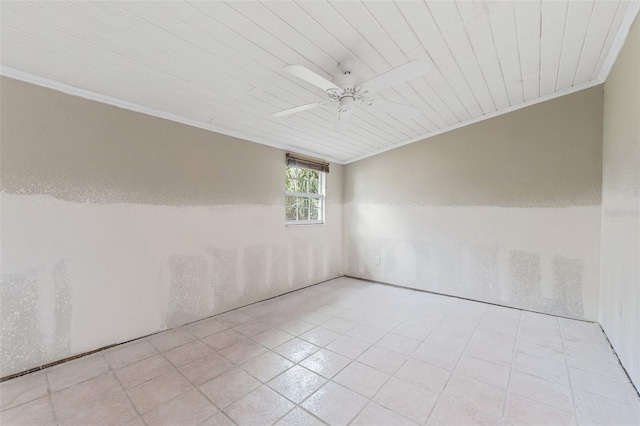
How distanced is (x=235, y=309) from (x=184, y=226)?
1.24 meters

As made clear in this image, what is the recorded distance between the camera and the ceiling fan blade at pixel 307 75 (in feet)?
5.20

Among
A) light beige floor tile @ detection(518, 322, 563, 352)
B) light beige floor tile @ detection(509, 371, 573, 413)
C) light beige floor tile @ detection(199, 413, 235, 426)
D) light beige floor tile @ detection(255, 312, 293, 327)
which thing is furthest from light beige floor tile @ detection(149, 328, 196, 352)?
light beige floor tile @ detection(518, 322, 563, 352)

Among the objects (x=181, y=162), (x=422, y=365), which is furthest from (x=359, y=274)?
(x=181, y=162)

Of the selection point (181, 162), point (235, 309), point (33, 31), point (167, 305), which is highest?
point (33, 31)

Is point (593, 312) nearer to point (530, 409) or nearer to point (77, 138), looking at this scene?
point (530, 409)

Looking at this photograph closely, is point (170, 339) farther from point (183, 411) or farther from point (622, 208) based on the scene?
point (622, 208)

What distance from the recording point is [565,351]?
7.84ft

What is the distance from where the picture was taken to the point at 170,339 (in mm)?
2596

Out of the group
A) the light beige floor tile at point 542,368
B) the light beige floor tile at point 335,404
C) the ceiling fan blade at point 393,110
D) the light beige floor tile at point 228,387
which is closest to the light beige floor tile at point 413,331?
the light beige floor tile at point 542,368

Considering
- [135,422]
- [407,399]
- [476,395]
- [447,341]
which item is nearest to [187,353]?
[135,422]

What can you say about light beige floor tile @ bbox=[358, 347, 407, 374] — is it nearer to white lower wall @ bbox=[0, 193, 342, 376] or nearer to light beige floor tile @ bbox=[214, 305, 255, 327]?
light beige floor tile @ bbox=[214, 305, 255, 327]

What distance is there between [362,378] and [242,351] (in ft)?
3.59

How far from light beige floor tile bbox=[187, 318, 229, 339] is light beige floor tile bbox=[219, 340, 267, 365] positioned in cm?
42

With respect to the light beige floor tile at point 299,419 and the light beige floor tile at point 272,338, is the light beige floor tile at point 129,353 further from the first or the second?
the light beige floor tile at point 299,419
